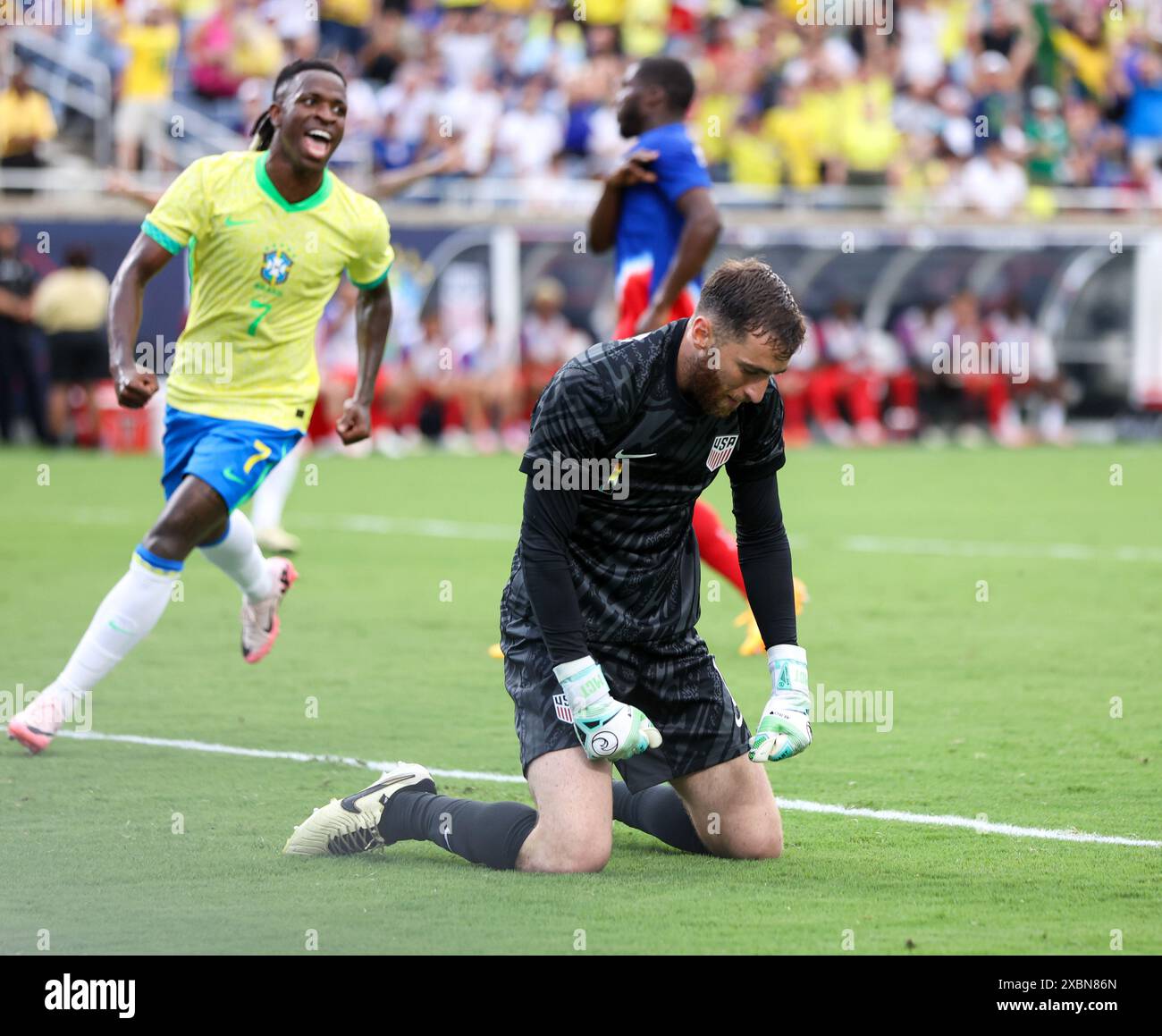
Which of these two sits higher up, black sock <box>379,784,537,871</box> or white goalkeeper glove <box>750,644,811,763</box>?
white goalkeeper glove <box>750,644,811,763</box>

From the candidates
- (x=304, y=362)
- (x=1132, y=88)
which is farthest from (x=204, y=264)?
(x=1132, y=88)

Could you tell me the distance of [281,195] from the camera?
281 inches

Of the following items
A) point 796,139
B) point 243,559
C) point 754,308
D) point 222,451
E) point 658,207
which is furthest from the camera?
point 796,139

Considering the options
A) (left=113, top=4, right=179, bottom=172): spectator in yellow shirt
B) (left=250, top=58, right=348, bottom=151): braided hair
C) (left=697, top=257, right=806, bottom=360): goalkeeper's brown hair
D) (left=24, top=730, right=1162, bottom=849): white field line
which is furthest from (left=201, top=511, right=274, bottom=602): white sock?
(left=113, top=4, right=179, bottom=172): spectator in yellow shirt

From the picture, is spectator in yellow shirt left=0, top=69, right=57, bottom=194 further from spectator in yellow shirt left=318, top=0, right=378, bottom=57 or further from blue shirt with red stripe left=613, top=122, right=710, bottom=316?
blue shirt with red stripe left=613, top=122, right=710, bottom=316

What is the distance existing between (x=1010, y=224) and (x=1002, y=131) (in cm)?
210

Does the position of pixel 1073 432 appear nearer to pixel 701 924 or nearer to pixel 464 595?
pixel 464 595

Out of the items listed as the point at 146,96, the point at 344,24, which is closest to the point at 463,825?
the point at 146,96

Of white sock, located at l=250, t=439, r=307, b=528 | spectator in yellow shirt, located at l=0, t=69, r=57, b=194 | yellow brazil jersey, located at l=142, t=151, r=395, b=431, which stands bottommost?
white sock, located at l=250, t=439, r=307, b=528

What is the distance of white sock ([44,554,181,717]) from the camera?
6602 mm

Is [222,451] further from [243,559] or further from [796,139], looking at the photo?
[796,139]

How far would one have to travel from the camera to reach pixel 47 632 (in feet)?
30.5

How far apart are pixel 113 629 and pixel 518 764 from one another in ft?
4.83

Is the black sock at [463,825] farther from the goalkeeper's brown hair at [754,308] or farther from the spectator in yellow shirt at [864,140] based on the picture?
the spectator in yellow shirt at [864,140]
